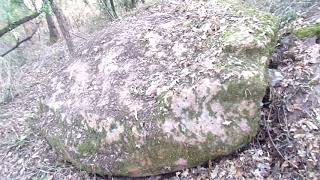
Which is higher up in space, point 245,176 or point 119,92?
point 119,92

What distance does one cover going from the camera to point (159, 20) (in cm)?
438

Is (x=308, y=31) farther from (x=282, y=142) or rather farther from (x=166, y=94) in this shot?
(x=166, y=94)

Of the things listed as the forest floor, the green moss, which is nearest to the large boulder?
the forest floor

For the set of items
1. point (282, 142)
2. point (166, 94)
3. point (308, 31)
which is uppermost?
point (308, 31)

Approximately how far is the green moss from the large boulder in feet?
1.07

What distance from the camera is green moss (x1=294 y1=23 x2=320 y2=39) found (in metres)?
3.49

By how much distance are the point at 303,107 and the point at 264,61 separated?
0.59m

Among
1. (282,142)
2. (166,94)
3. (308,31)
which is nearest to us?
(282,142)

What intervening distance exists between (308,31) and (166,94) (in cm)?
171

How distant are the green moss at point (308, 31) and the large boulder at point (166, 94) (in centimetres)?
33

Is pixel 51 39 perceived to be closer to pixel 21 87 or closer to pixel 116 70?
pixel 21 87

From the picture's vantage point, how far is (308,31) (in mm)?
3566

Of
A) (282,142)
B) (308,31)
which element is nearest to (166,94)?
(282,142)

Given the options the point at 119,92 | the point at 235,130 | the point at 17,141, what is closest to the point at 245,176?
the point at 235,130
